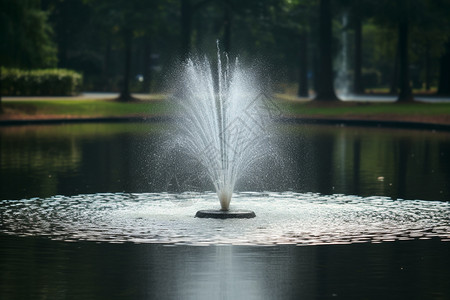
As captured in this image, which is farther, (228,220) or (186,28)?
(186,28)

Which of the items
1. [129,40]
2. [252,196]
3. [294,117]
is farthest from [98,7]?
[252,196]

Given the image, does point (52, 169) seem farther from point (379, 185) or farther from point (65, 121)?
point (65, 121)

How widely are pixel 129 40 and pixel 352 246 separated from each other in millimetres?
55041

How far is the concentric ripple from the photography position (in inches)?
532

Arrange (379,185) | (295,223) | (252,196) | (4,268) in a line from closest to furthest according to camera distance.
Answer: (4,268) → (295,223) → (252,196) → (379,185)

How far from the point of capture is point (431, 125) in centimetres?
4122

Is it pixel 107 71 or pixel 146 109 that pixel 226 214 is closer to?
pixel 146 109

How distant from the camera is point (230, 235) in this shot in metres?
13.6

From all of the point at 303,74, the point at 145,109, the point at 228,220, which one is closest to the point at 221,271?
the point at 228,220

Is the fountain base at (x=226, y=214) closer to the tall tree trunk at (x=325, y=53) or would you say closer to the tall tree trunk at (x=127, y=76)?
the tall tree trunk at (x=325, y=53)

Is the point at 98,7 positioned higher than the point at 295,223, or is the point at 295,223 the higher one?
the point at 98,7

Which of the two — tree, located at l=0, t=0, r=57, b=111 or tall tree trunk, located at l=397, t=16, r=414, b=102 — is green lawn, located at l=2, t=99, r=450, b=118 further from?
tall tree trunk, located at l=397, t=16, r=414, b=102

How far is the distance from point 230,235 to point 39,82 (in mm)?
55062

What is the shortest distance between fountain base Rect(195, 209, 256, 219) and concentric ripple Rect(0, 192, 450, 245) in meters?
0.14
